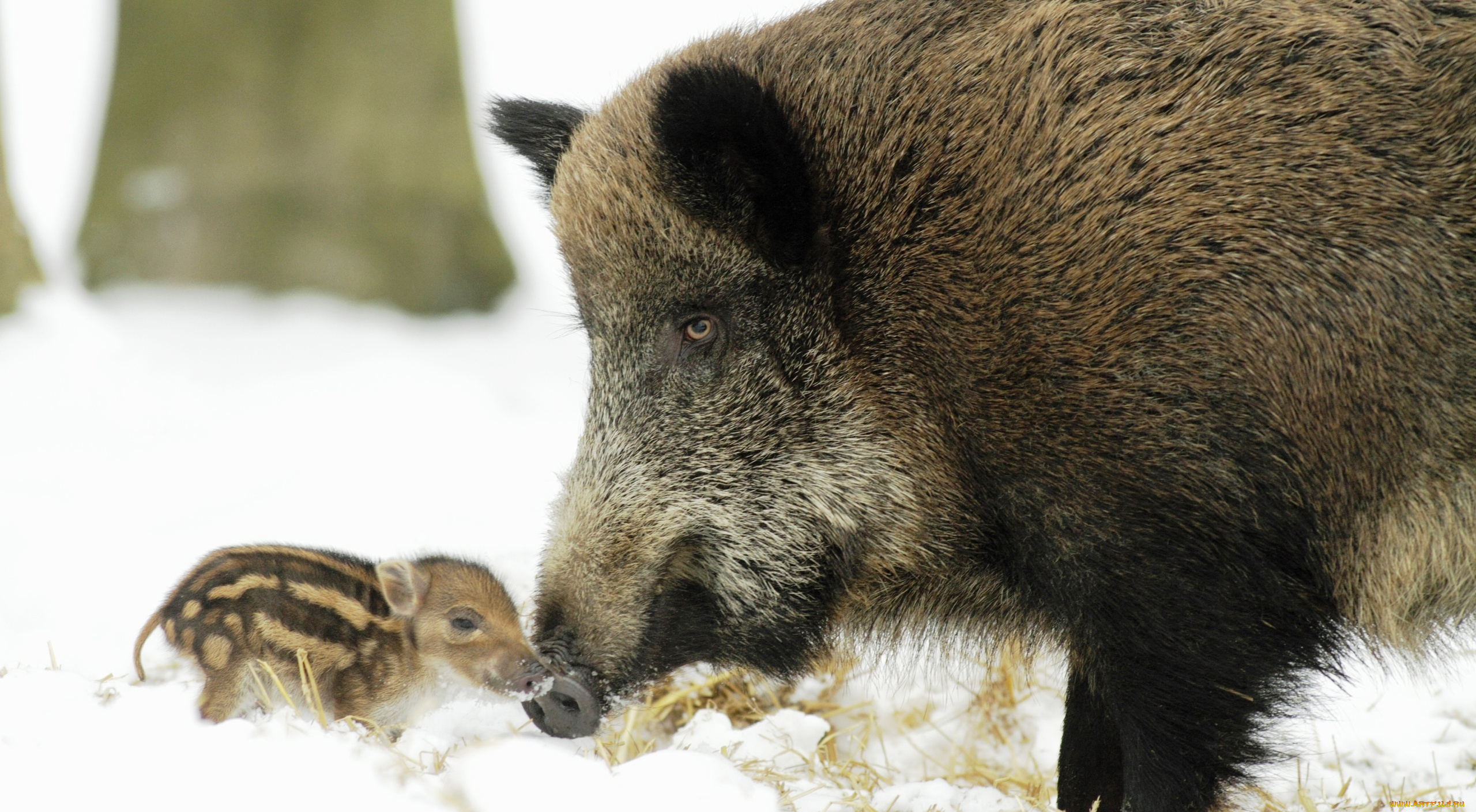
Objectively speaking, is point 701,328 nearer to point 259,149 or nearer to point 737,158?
point 737,158

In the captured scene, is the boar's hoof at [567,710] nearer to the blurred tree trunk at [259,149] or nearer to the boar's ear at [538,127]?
the boar's ear at [538,127]

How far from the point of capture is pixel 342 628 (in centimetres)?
369

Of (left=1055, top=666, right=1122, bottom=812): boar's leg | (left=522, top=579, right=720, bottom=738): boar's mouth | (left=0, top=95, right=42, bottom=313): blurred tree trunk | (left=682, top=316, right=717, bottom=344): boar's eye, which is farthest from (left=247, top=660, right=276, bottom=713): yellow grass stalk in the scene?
(left=0, top=95, right=42, bottom=313): blurred tree trunk

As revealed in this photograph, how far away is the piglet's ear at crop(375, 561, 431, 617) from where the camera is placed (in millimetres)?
3684

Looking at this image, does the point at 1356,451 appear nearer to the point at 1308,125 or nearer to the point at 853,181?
the point at 1308,125

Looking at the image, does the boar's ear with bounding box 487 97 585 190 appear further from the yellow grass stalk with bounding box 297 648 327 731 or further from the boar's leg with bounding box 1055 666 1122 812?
the boar's leg with bounding box 1055 666 1122 812

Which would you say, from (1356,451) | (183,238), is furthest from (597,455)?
(183,238)

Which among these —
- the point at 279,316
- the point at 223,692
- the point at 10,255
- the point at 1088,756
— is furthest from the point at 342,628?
the point at 279,316

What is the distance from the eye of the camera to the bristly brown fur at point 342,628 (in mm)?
3494

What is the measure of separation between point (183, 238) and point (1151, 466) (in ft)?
22.2

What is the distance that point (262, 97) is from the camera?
26.0 feet

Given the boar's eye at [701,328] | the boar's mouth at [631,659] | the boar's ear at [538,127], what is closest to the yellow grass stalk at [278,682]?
the boar's mouth at [631,659]

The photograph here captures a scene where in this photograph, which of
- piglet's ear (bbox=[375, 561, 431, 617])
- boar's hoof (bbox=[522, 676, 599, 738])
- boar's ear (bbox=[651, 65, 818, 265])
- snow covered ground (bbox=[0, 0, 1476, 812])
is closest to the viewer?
snow covered ground (bbox=[0, 0, 1476, 812])

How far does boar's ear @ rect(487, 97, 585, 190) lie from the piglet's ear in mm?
1225
